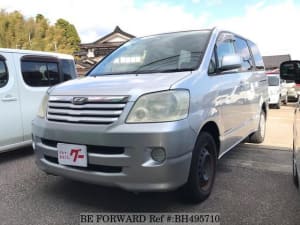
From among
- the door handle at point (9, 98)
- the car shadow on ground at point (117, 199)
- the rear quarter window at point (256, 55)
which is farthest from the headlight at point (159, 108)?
the rear quarter window at point (256, 55)

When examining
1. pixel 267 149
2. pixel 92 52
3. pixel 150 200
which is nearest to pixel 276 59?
pixel 92 52

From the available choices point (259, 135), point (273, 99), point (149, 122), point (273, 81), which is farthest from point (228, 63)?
point (273, 99)

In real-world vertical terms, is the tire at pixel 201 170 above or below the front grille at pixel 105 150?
below

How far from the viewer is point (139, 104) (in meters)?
2.69

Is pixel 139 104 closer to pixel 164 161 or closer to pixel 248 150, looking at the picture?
pixel 164 161

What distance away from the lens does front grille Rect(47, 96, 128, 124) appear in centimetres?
271

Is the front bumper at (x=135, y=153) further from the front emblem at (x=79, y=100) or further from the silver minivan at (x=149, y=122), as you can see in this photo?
the front emblem at (x=79, y=100)

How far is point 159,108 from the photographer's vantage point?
8.80ft

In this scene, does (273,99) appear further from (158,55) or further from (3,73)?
(3,73)

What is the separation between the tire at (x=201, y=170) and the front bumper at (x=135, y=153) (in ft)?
0.52

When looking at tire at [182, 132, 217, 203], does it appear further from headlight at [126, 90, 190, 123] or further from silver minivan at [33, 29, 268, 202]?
headlight at [126, 90, 190, 123]

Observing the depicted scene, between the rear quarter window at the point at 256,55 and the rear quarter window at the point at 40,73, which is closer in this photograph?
the rear quarter window at the point at 40,73

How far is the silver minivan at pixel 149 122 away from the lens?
2.62 meters

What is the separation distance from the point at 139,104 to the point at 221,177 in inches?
71.8
